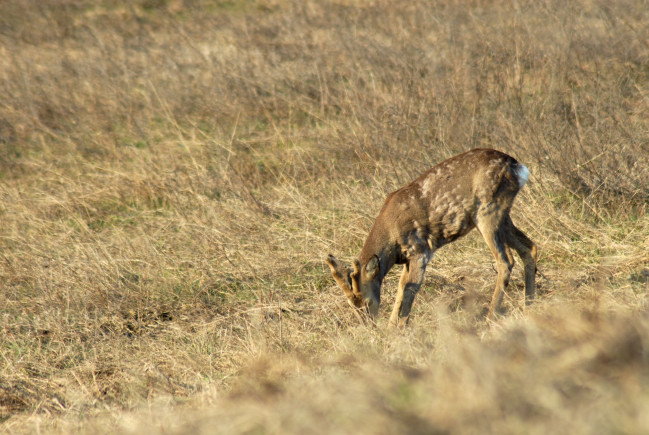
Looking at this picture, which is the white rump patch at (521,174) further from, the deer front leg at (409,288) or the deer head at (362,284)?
the deer head at (362,284)

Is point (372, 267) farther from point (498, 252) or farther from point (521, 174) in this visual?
point (521, 174)

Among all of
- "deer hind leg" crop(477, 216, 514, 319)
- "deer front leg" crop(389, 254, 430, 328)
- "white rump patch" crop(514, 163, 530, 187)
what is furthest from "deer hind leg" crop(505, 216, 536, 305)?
"deer front leg" crop(389, 254, 430, 328)

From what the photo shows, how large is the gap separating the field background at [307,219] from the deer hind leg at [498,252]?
23cm

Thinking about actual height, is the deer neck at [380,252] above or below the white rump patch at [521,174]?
below

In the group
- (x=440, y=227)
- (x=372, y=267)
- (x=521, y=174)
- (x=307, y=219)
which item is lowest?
(x=307, y=219)

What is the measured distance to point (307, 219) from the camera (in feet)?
26.0

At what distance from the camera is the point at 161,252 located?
7.70m

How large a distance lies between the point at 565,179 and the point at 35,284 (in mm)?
5588

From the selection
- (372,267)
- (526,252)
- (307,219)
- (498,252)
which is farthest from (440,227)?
(307,219)

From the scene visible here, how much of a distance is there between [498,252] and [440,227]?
0.53 metres

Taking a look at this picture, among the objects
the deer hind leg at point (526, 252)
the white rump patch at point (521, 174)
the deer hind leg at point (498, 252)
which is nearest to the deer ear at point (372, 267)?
the deer hind leg at point (498, 252)

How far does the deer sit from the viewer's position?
597 centimetres

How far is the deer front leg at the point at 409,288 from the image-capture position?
19.7 feet

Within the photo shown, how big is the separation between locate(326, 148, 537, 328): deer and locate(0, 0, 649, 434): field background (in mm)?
289
